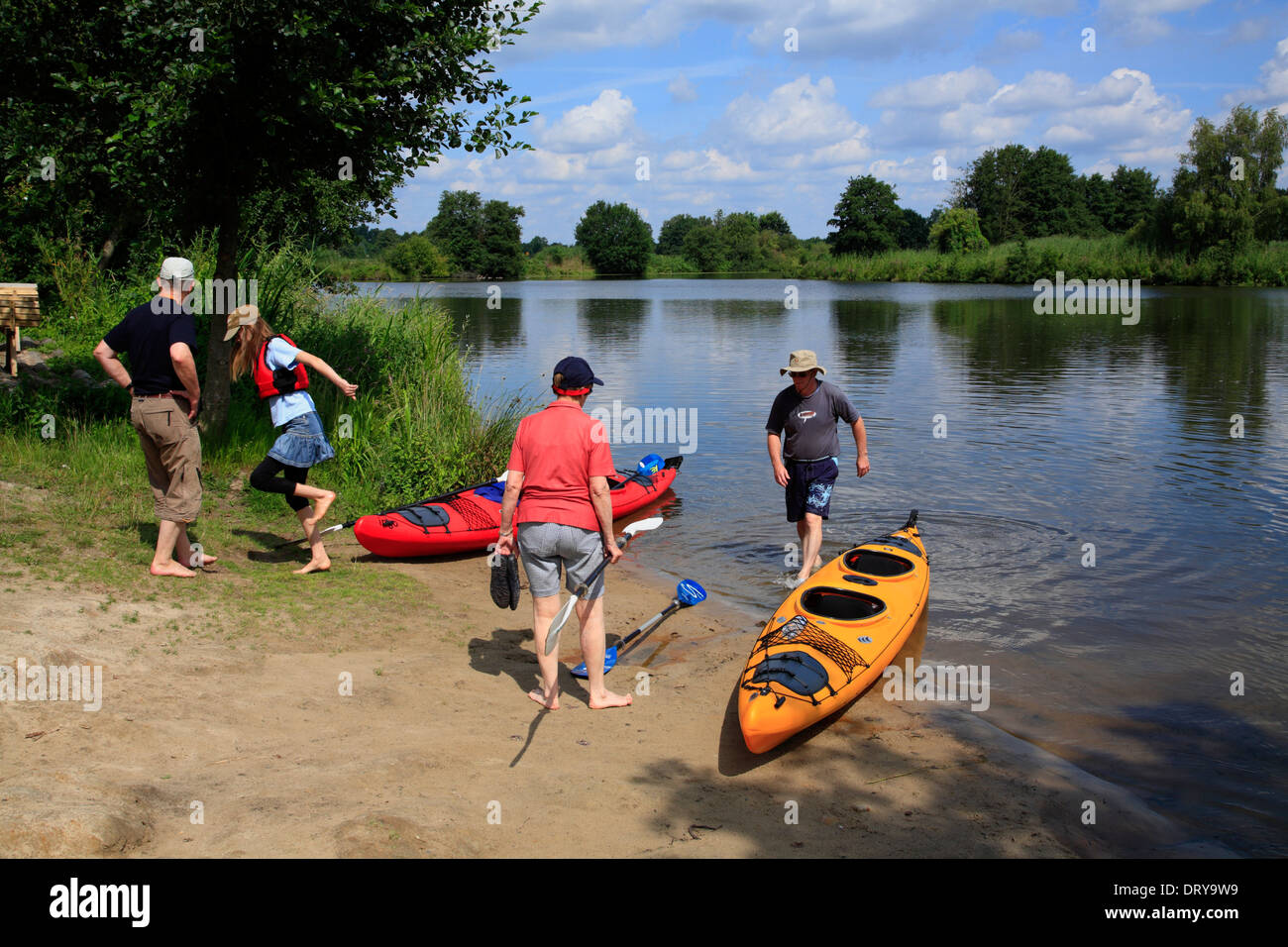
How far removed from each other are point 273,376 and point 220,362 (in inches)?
103

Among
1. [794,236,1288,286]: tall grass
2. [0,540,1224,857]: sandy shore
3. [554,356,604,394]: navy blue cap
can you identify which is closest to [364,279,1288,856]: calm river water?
[0,540,1224,857]: sandy shore

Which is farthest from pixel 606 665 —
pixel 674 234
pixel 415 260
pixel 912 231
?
pixel 674 234

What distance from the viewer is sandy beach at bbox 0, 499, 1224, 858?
391 centimetres

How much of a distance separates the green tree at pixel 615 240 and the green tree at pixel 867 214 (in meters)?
23.3

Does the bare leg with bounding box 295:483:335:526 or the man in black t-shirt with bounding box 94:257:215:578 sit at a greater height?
the man in black t-shirt with bounding box 94:257:215:578

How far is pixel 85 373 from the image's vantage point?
1050 centimetres

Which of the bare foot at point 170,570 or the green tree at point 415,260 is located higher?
the green tree at point 415,260

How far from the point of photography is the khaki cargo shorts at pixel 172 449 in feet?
21.2

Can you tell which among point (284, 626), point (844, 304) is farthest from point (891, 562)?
point (844, 304)

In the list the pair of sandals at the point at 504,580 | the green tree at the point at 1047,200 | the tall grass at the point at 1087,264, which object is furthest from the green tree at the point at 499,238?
the pair of sandals at the point at 504,580

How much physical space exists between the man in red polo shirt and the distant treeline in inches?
739

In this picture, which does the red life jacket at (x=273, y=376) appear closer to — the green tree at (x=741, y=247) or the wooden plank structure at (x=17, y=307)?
the wooden plank structure at (x=17, y=307)

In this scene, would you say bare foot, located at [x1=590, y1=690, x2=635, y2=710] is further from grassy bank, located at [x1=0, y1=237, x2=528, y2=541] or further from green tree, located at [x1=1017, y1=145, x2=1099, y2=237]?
A: green tree, located at [x1=1017, y1=145, x2=1099, y2=237]
